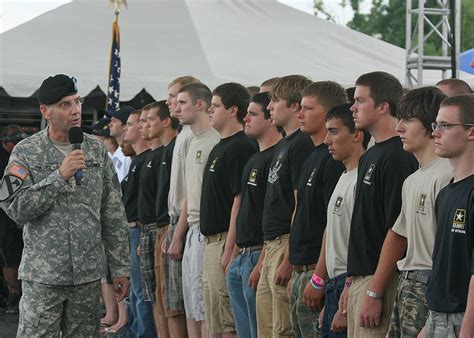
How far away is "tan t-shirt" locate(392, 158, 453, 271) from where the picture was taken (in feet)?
18.3

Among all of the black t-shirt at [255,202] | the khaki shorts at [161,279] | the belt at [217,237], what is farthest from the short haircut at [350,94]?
the khaki shorts at [161,279]

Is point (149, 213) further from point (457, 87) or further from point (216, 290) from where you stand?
point (457, 87)

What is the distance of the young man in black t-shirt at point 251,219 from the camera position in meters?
7.95

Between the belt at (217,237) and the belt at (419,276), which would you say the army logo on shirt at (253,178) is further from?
the belt at (419,276)

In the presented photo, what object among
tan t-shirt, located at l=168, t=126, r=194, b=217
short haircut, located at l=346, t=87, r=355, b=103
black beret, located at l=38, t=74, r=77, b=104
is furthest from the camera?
tan t-shirt, located at l=168, t=126, r=194, b=217

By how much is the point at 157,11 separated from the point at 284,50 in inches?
95.3

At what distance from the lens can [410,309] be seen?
561 centimetres

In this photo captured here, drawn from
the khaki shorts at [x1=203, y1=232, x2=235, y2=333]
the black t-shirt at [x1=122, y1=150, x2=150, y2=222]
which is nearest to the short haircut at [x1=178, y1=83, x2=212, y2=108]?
the khaki shorts at [x1=203, y1=232, x2=235, y2=333]

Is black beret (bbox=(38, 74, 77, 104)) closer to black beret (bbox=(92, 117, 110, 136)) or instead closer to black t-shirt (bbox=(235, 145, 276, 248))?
black t-shirt (bbox=(235, 145, 276, 248))

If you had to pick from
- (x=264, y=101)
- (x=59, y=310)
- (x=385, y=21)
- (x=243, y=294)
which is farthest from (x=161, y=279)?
(x=385, y=21)

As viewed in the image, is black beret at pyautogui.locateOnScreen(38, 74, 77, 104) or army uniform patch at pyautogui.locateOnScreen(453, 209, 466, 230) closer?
army uniform patch at pyautogui.locateOnScreen(453, 209, 466, 230)

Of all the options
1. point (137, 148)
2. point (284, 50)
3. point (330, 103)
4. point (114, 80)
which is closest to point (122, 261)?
point (330, 103)

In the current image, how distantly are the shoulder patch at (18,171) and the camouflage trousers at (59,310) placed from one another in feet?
2.23

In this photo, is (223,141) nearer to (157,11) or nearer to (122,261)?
(122,261)
